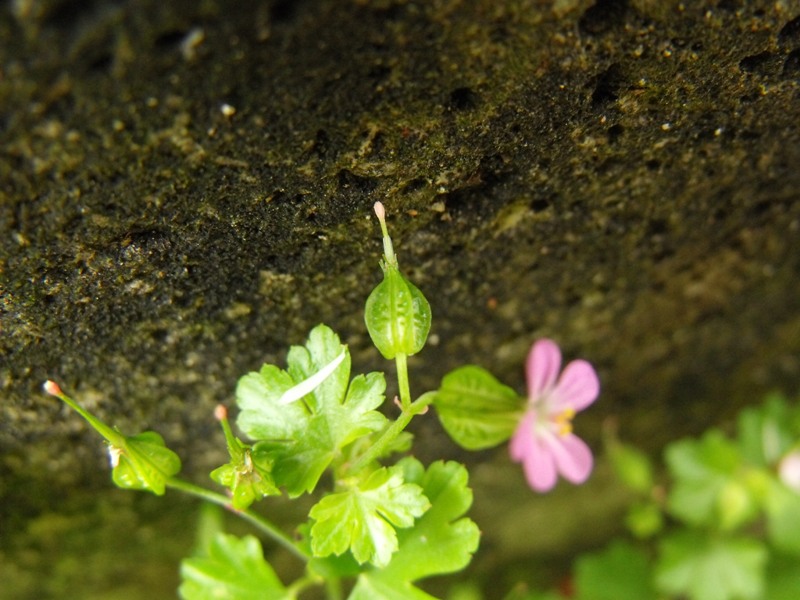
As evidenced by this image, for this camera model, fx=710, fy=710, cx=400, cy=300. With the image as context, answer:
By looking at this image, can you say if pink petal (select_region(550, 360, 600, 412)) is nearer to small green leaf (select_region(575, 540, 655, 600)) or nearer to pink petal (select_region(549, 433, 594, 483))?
pink petal (select_region(549, 433, 594, 483))

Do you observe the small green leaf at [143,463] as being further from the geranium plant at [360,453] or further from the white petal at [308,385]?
the white petal at [308,385]

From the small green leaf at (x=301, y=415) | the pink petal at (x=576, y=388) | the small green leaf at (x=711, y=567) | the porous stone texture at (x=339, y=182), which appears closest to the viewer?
the porous stone texture at (x=339, y=182)

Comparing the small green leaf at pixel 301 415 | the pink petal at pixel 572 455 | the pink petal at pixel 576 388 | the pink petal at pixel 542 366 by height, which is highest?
the pink petal at pixel 542 366

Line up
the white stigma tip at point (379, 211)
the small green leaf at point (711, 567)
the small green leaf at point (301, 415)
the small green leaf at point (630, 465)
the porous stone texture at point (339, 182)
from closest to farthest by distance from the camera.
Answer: the porous stone texture at point (339, 182) → the white stigma tip at point (379, 211) → the small green leaf at point (301, 415) → the small green leaf at point (711, 567) → the small green leaf at point (630, 465)

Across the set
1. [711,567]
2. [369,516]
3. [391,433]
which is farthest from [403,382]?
[711,567]

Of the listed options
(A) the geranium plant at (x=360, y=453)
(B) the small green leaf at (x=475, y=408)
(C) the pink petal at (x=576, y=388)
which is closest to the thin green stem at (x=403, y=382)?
(A) the geranium plant at (x=360, y=453)

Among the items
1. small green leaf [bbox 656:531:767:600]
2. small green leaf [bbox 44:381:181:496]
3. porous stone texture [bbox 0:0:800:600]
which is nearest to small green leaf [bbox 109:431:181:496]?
small green leaf [bbox 44:381:181:496]

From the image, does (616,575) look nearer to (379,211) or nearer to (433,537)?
(433,537)

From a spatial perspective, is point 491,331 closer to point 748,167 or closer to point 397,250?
point 397,250
